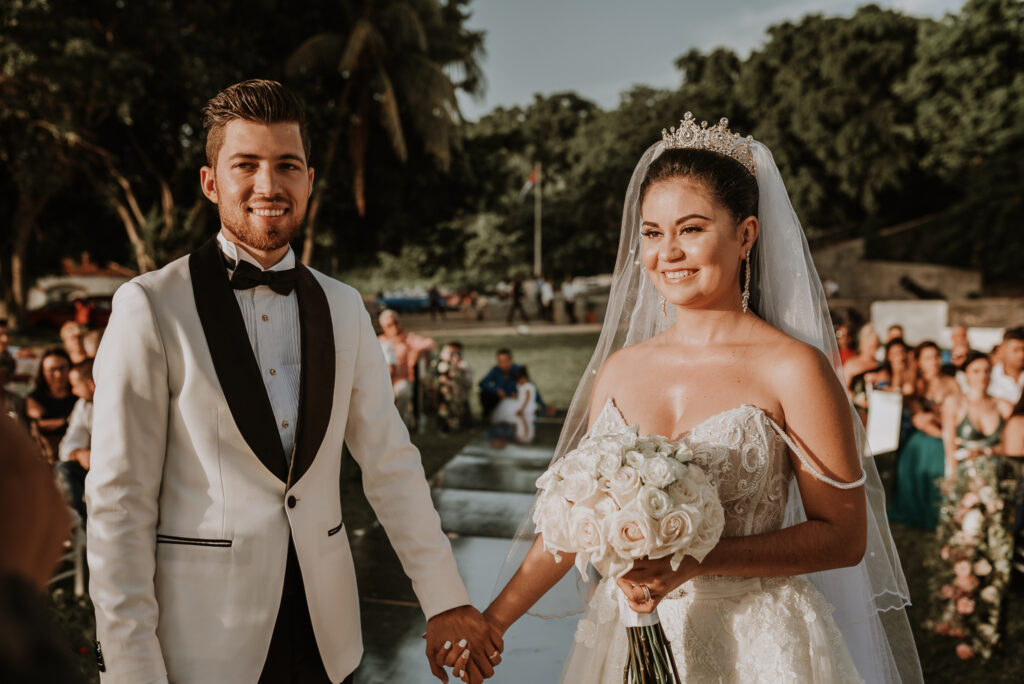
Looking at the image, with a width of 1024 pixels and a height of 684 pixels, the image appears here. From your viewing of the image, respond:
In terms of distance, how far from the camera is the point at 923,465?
7309mm

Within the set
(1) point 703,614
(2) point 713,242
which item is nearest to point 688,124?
(2) point 713,242

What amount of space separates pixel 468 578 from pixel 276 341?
3.69 metres

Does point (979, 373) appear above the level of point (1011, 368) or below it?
above

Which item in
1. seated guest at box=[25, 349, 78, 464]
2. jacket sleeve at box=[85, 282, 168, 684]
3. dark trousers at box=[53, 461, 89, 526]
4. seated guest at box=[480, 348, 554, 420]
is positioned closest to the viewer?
jacket sleeve at box=[85, 282, 168, 684]

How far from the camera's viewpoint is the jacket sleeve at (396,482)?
98.7 inches

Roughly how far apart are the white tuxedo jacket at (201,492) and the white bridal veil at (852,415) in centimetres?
88

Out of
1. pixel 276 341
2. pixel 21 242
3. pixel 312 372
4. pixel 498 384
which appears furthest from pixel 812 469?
pixel 21 242

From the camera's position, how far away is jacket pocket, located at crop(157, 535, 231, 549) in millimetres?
2084

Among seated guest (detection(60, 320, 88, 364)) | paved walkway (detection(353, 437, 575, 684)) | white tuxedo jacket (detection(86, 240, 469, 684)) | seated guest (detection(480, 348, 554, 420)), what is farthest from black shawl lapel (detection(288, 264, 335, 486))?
seated guest (detection(480, 348, 554, 420))

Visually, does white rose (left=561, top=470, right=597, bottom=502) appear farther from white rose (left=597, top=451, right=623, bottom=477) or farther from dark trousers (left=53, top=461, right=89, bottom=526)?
dark trousers (left=53, top=461, right=89, bottom=526)

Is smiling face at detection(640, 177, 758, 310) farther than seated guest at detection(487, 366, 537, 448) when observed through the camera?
No

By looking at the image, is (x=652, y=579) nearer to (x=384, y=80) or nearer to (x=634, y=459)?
(x=634, y=459)

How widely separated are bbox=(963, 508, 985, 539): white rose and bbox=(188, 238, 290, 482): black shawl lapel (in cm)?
425

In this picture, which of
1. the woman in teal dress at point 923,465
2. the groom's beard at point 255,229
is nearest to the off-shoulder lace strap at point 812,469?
the groom's beard at point 255,229
